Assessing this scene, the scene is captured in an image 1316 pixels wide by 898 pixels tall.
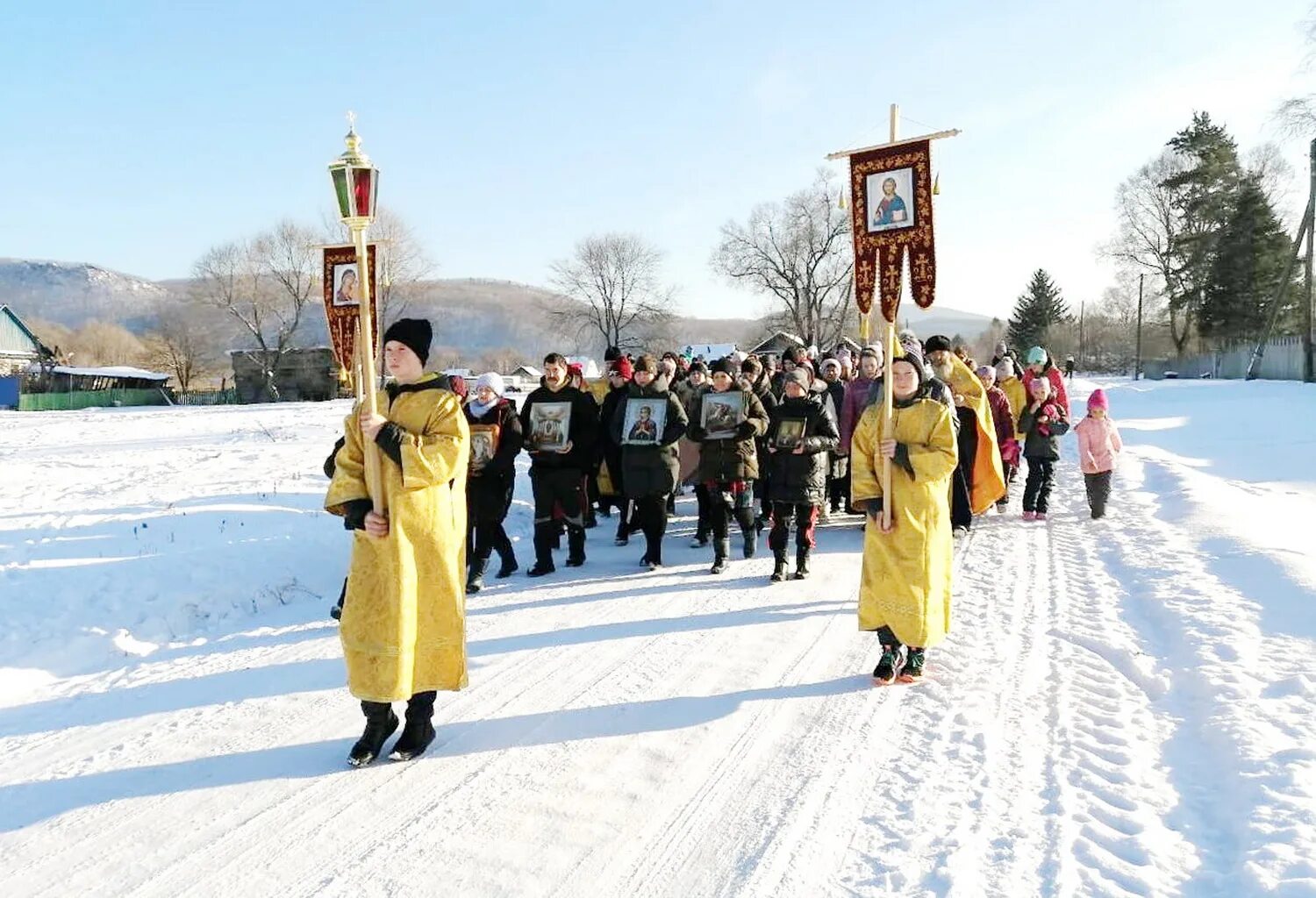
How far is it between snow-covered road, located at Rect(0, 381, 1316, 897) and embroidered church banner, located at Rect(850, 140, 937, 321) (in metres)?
2.46

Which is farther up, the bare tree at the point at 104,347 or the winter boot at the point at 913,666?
the bare tree at the point at 104,347

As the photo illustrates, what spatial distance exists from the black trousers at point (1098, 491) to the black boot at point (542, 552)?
21.1ft

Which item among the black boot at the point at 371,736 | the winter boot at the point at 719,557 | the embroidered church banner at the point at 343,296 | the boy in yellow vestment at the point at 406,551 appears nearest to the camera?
the boy in yellow vestment at the point at 406,551

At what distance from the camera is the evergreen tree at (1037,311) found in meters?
70.8

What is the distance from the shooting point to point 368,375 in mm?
4047

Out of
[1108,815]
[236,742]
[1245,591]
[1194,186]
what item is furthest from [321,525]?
[1194,186]

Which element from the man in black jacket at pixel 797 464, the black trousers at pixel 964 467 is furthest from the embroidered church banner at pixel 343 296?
the black trousers at pixel 964 467

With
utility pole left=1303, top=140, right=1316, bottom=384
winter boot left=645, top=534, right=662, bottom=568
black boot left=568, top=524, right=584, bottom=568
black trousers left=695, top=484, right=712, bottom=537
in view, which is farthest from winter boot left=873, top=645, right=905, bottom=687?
utility pole left=1303, top=140, right=1316, bottom=384

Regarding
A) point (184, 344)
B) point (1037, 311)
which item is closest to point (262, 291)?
point (184, 344)

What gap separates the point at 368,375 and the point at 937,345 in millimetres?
5973

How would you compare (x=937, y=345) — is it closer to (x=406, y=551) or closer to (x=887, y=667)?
(x=887, y=667)

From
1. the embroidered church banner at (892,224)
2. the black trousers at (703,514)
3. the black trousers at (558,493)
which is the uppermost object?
the embroidered church banner at (892,224)

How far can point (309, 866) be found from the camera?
329 cm

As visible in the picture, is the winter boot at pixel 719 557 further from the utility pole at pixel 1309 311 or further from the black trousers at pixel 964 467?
the utility pole at pixel 1309 311
